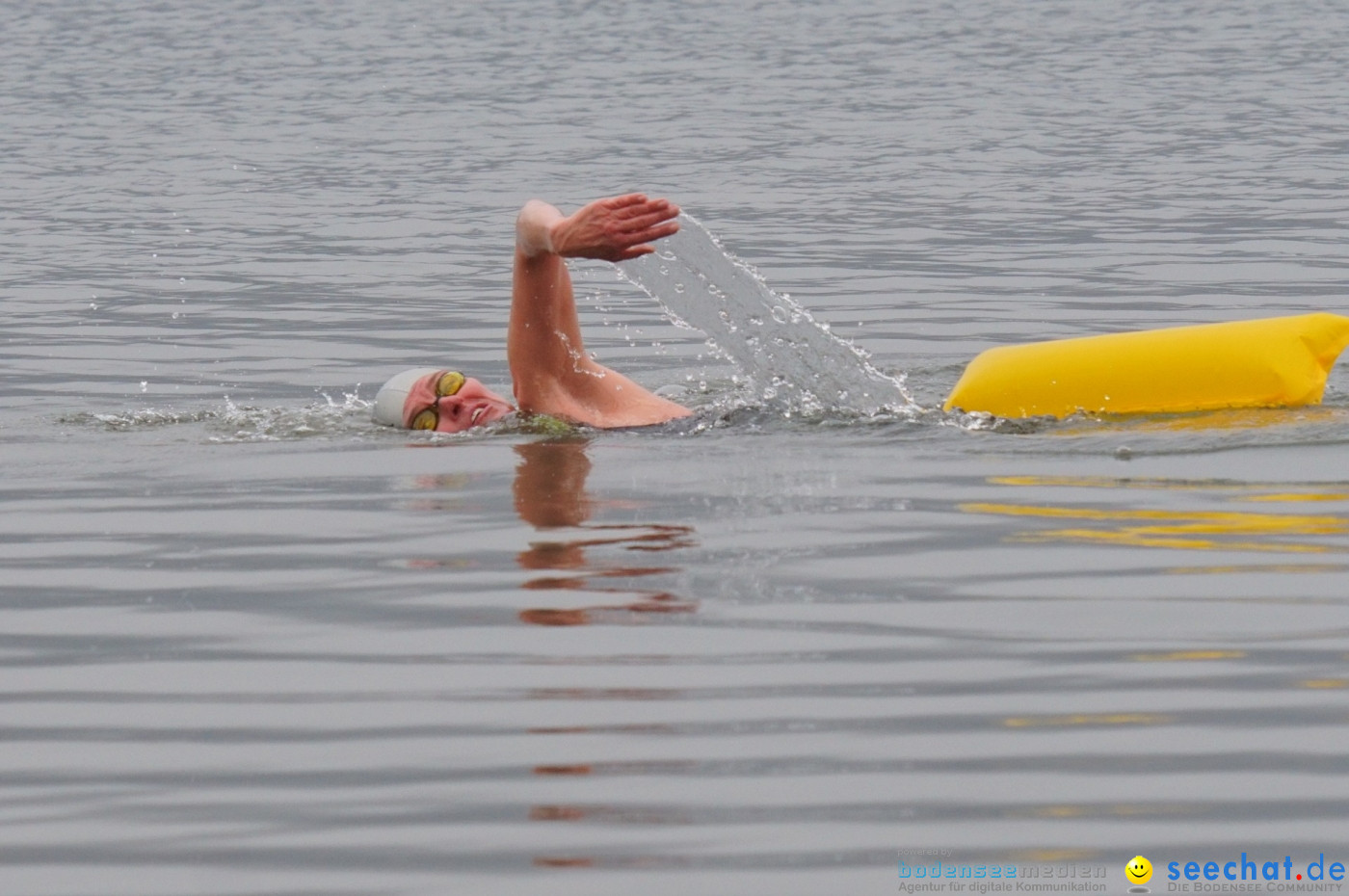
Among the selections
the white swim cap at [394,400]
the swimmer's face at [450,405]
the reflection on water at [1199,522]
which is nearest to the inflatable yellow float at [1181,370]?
the reflection on water at [1199,522]

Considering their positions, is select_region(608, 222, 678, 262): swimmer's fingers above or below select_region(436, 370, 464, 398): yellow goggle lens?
above

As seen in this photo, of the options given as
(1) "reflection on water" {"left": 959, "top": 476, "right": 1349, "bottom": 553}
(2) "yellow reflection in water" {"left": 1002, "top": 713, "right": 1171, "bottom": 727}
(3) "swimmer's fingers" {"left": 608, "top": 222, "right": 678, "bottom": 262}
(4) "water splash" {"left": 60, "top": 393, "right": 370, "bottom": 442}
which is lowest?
(4) "water splash" {"left": 60, "top": 393, "right": 370, "bottom": 442}

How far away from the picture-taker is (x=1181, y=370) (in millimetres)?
9727

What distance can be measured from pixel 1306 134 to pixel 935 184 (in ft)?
19.9

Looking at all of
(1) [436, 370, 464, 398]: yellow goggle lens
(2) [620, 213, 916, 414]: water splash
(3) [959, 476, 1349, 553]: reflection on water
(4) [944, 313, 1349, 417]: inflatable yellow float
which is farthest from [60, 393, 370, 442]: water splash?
(3) [959, 476, 1349, 553]: reflection on water

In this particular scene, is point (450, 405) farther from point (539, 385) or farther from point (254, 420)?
point (254, 420)

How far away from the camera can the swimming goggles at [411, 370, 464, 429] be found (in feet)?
34.3

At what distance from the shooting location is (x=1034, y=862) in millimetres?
4809

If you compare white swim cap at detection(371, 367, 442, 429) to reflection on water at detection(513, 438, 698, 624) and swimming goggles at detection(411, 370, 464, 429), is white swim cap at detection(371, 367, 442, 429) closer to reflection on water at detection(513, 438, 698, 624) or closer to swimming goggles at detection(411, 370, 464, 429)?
swimming goggles at detection(411, 370, 464, 429)

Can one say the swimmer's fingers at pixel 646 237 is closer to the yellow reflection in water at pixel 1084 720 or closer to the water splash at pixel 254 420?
the water splash at pixel 254 420

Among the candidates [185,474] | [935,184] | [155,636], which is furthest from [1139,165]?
[155,636]

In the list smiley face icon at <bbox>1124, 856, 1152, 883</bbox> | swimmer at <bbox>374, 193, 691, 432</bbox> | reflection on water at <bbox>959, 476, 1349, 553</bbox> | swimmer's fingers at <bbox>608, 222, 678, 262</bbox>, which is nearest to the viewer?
smiley face icon at <bbox>1124, 856, 1152, 883</bbox>

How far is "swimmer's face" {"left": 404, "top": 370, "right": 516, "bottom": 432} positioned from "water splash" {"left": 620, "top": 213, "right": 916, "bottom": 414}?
89cm

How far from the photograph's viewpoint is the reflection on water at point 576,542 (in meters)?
6.83
